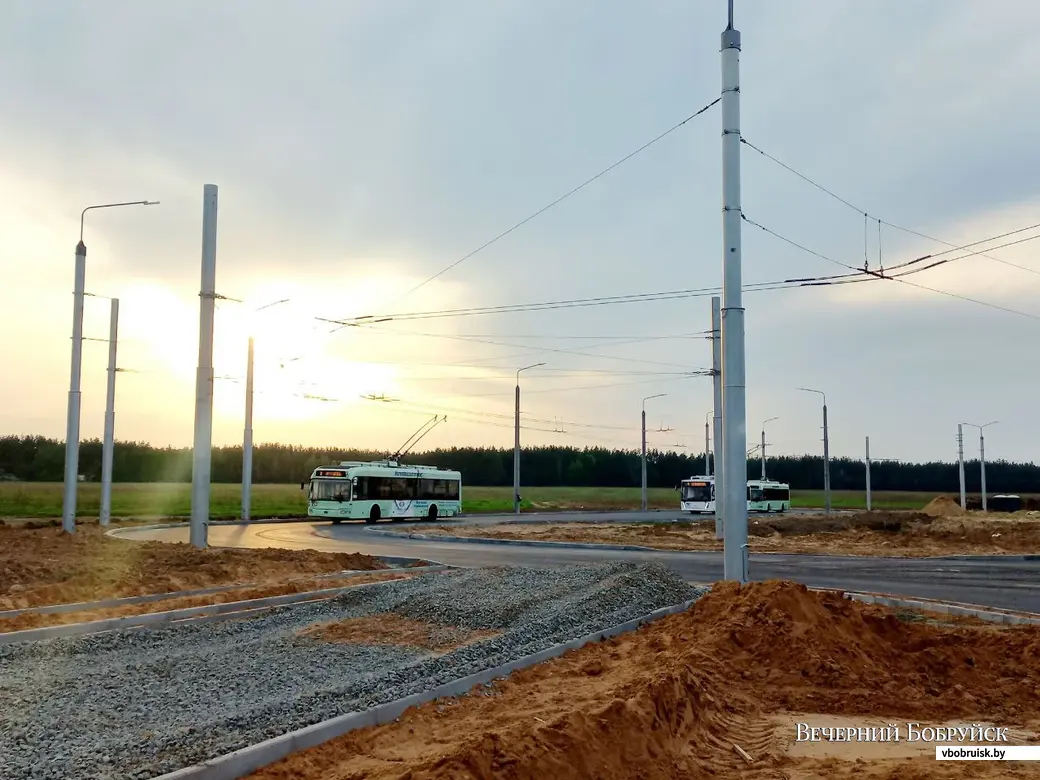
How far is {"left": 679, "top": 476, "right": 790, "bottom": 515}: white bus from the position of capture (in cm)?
5709

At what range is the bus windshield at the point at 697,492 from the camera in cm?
5716

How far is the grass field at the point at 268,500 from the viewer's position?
153 feet

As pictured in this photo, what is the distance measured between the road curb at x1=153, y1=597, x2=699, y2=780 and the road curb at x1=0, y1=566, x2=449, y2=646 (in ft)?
17.3

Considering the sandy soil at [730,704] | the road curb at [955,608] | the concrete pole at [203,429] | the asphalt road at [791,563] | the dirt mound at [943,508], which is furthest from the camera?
the dirt mound at [943,508]

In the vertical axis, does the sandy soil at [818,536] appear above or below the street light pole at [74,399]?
below

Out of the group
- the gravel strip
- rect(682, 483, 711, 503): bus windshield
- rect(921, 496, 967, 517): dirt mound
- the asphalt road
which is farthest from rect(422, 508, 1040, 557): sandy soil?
the gravel strip

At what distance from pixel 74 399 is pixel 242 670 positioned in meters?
16.7

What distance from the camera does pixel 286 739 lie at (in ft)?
19.5

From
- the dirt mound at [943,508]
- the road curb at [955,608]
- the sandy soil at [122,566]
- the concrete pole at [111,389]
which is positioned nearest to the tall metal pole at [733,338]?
the road curb at [955,608]

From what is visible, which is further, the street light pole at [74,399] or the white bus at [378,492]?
the white bus at [378,492]

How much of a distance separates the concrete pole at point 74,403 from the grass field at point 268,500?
18150mm

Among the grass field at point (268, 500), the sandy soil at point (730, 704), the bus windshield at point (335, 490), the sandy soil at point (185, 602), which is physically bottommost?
the grass field at point (268, 500)

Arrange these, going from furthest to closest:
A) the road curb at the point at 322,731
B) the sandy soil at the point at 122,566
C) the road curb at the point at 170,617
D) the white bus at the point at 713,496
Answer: the white bus at the point at 713,496 → the sandy soil at the point at 122,566 → the road curb at the point at 170,617 → the road curb at the point at 322,731

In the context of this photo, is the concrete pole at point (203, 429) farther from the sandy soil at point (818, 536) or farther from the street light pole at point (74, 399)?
the sandy soil at point (818, 536)
